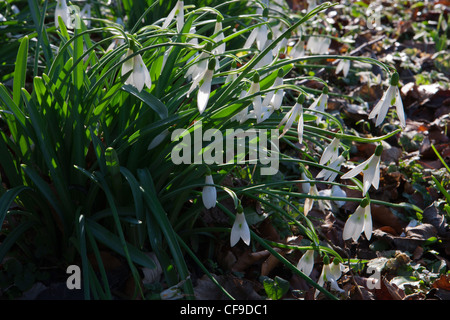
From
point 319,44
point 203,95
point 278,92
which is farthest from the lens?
point 319,44

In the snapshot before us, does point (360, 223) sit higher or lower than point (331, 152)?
lower

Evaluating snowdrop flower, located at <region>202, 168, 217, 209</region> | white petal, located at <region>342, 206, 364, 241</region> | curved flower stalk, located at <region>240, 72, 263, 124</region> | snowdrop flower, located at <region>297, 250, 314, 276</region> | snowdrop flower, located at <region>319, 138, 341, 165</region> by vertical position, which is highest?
curved flower stalk, located at <region>240, 72, 263, 124</region>

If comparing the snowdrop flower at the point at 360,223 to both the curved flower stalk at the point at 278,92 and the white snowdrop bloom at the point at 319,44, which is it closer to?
the curved flower stalk at the point at 278,92

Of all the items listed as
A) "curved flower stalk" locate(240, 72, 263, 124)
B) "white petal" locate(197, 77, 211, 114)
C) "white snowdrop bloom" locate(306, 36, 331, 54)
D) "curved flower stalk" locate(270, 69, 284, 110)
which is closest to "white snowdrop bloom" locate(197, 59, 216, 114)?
"white petal" locate(197, 77, 211, 114)

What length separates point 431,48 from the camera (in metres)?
4.26

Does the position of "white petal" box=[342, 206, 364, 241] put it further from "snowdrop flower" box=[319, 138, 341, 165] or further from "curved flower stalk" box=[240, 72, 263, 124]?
"curved flower stalk" box=[240, 72, 263, 124]

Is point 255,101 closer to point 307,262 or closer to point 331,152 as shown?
point 331,152

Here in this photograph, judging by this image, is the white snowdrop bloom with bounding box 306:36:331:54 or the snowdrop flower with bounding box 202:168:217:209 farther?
the white snowdrop bloom with bounding box 306:36:331:54

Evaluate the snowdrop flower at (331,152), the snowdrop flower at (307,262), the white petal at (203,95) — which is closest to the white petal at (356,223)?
the snowdrop flower at (307,262)

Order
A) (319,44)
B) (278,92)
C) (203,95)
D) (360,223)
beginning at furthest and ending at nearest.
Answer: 1. (319,44)
2. (278,92)
3. (360,223)
4. (203,95)

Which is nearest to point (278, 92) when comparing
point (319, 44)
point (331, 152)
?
point (331, 152)

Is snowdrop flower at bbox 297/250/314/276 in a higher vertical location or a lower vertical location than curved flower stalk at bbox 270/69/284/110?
lower

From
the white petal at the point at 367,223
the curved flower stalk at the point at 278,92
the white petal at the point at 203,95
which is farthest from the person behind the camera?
the curved flower stalk at the point at 278,92
